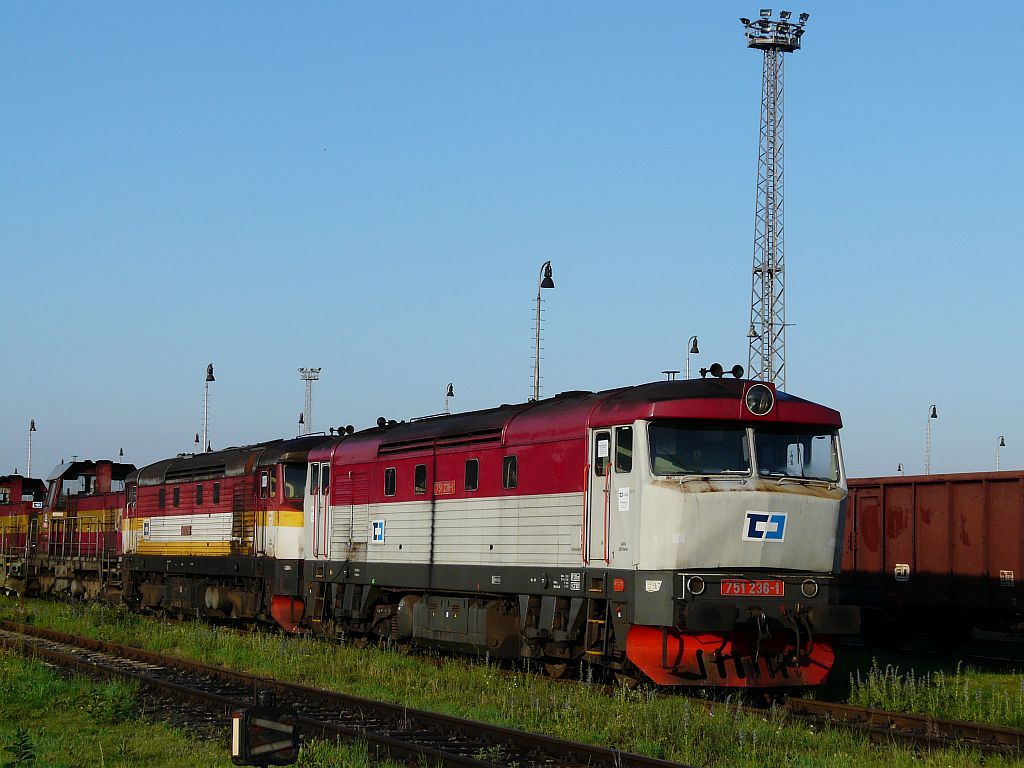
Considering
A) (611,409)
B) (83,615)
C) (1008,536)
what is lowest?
(83,615)

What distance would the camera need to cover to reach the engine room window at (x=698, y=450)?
15.9 metres

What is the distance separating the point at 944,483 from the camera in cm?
2295

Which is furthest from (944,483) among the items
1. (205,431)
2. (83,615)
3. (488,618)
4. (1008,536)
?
(205,431)

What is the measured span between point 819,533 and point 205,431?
41.3 m

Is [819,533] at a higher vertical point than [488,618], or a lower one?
higher

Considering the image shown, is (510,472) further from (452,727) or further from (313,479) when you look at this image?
(313,479)

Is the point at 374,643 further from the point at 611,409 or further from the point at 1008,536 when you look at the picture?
the point at 1008,536

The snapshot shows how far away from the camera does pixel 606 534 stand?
16516mm

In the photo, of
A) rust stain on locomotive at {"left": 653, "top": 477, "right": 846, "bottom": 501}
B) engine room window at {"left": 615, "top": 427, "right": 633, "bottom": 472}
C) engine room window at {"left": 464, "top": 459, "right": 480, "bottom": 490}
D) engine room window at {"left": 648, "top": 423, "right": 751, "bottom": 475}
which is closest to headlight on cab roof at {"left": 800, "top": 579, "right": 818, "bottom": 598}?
rust stain on locomotive at {"left": 653, "top": 477, "right": 846, "bottom": 501}

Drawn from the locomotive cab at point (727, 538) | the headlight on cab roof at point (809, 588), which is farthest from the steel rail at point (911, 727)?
the headlight on cab roof at point (809, 588)

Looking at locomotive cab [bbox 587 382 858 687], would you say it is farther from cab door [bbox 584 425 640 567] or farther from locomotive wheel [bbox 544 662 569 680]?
locomotive wheel [bbox 544 662 569 680]

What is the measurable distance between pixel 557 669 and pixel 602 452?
345 centimetres

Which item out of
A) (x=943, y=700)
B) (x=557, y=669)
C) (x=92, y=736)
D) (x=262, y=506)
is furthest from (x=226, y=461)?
(x=943, y=700)

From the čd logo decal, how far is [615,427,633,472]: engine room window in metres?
1.58
